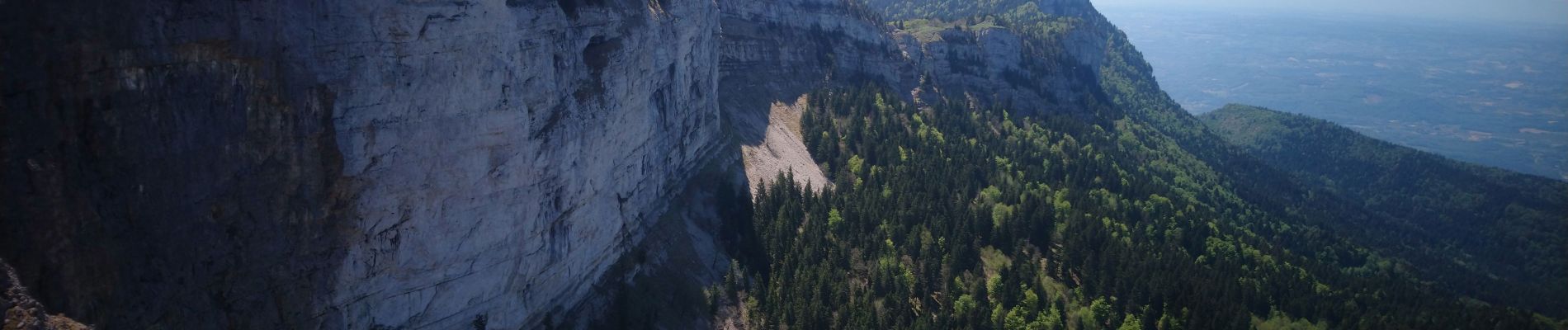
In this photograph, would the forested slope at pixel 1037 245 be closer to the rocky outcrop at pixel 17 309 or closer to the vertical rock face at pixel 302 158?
the vertical rock face at pixel 302 158

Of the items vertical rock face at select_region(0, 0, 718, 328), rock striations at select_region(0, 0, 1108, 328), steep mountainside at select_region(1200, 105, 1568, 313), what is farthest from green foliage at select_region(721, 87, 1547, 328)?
vertical rock face at select_region(0, 0, 718, 328)

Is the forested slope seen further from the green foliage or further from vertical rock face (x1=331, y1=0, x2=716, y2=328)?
vertical rock face (x1=331, y1=0, x2=716, y2=328)

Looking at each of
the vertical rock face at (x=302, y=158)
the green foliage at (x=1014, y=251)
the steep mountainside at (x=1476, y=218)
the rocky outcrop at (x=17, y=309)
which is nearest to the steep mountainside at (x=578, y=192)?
the vertical rock face at (x=302, y=158)

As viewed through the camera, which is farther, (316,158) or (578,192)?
(578,192)

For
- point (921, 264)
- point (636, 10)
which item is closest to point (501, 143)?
point (636, 10)

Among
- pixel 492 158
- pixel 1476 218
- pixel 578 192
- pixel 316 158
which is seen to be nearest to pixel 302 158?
pixel 316 158

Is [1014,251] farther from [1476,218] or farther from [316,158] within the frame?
[1476,218]
